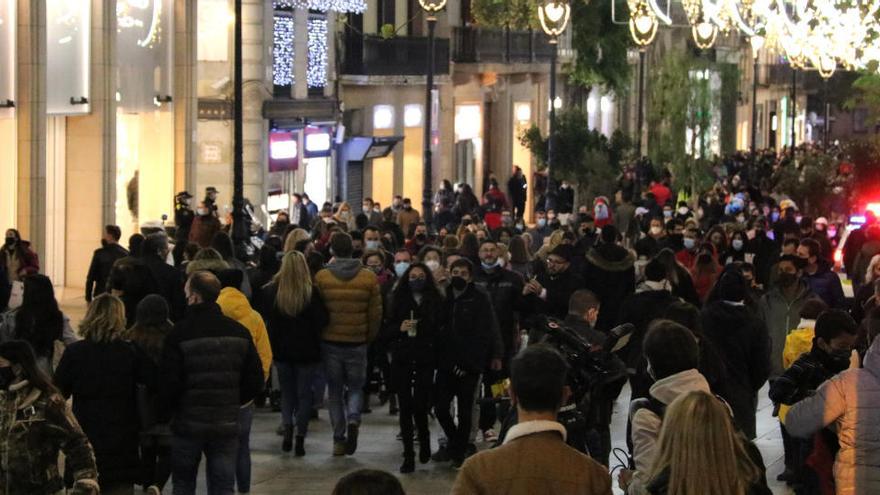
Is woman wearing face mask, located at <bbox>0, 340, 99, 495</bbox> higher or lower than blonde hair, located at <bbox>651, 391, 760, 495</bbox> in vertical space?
lower

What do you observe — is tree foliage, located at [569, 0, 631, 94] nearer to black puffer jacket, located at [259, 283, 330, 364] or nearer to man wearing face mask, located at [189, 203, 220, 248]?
man wearing face mask, located at [189, 203, 220, 248]

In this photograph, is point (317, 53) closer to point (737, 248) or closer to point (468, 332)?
point (737, 248)

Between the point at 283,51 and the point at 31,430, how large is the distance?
105 ft

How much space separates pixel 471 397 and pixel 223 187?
23841mm

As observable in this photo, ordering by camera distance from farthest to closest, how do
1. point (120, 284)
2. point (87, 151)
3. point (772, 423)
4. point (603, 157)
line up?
point (603, 157) < point (87, 151) < point (772, 423) < point (120, 284)

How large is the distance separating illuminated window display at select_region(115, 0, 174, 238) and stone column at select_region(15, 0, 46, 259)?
3.42 metres

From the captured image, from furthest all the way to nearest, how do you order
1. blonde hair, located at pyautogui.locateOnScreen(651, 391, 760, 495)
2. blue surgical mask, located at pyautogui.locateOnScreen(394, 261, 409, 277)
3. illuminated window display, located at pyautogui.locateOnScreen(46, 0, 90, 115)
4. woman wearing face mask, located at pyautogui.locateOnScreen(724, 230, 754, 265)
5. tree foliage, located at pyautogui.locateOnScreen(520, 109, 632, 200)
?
tree foliage, located at pyautogui.locateOnScreen(520, 109, 632, 200) < illuminated window display, located at pyautogui.locateOnScreen(46, 0, 90, 115) < woman wearing face mask, located at pyautogui.locateOnScreen(724, 230, 754, 265) < blue surgical mask, located at pyautogui.locateOnScreen(394, 261, 409, 277) < blonde hair, located at pyautogui.locateOnScreen(651, 391, 760, 495)

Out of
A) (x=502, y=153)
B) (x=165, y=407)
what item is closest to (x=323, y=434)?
(x=165, y=407)

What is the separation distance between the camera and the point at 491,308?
15.1 m

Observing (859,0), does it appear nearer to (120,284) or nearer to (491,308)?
(491,308)

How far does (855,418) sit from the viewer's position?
876cm

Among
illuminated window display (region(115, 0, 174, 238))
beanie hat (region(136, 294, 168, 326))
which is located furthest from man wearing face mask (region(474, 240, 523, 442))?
illuminated window display (region(115, 0, 174, 238))

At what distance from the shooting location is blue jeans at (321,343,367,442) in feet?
50.2

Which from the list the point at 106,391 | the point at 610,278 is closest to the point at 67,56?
the point at 610,278
